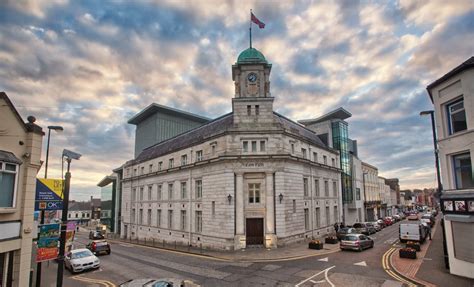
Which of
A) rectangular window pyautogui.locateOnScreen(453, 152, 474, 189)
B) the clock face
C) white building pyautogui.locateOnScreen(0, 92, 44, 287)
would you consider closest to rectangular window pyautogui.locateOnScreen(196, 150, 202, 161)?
the clock face

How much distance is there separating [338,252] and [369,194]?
42774mm

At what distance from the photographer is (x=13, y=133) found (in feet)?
37.7

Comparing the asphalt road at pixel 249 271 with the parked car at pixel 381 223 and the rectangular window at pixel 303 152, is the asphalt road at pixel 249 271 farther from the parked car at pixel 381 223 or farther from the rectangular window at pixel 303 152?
the parked car at pixel 381 223

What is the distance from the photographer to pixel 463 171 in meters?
15.8

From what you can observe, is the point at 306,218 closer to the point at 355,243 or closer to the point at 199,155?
the point at 355,243

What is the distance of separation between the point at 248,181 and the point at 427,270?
52.3ft

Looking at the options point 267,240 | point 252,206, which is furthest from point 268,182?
point 267,240

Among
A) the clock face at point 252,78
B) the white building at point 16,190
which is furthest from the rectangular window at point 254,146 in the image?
the white building at point 16,190

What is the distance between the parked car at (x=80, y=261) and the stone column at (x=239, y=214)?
1206cm

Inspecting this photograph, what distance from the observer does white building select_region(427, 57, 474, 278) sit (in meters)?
14.9

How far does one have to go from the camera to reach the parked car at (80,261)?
2014 cm

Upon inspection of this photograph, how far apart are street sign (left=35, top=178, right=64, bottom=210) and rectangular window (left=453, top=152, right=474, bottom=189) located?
21954 mm

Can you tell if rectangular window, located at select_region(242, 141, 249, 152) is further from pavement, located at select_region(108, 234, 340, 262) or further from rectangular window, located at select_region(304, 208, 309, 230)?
rectangular window, located at select_region(304, 208, 309, 230)

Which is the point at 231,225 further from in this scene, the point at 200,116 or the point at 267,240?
the point at 200,116
